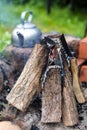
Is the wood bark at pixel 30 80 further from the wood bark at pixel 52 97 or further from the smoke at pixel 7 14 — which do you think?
the smoke at pixel 7 14

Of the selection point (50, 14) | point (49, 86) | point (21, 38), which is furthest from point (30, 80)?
point (50, 14)

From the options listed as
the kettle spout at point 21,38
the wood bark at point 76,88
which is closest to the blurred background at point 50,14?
the kettle spout at point 21,38

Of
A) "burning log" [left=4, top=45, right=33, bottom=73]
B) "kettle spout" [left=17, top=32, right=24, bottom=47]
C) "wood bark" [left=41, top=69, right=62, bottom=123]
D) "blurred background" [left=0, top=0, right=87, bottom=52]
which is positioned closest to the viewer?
"wood bark" [left=41, top=69, right=62, bottom=123]

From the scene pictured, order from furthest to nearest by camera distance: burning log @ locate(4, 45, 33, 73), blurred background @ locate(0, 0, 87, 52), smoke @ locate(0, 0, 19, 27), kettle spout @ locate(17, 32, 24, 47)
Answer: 1. smoke @ locate(0, 0, 19, 27)
2. blurred background @ locate(0, 0, 87, 52)
3. kettle spout @ locate(17, 32, 24, 47)
4. burning log @ locate(4, 45, 33, 73)

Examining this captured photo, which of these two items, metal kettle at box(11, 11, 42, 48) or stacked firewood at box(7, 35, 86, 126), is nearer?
stacked firewood at box(7, 35, 86, 126)

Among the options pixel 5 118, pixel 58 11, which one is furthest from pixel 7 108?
pixel 58 11

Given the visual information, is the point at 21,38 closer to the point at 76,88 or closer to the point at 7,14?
the point at 76,88

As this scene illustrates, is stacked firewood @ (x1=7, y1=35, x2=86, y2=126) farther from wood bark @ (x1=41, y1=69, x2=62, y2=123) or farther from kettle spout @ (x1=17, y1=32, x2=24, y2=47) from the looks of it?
kettle spout @ (x1=17, y1=32, x2=24, y2=47)

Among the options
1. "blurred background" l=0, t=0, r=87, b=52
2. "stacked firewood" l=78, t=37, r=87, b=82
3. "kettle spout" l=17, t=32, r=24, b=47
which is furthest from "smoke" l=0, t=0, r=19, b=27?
"stacked firewood" l=78, t=37, r=87, b=82
